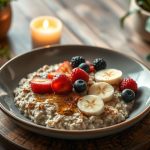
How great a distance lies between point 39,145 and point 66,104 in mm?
157

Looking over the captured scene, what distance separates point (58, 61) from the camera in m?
1.63

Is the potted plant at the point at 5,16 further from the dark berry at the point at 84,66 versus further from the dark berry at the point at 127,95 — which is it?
the dark berry at the point at 127,95

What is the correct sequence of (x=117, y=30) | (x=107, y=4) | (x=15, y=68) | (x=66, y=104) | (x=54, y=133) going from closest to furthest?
(x=54, y=133), (x=66, y=104), (x=15, y=68), (x=117, y=30), (x=107, y=4)

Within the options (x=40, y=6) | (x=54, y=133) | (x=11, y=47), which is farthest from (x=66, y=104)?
(x=40, y=6)

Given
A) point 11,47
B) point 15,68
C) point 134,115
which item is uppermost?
point 134,115

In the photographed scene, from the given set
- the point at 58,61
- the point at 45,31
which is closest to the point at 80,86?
the point at 58,61

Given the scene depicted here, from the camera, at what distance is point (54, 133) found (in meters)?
1.21

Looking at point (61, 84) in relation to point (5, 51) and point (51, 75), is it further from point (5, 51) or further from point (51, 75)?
point (5, 51)

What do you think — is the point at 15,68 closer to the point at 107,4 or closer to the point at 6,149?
the point at 6,149

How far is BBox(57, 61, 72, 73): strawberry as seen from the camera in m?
1.50

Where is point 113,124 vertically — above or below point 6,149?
above

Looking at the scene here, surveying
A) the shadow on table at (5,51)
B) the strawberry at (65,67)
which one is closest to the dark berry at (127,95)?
the strawberry at (65,67)

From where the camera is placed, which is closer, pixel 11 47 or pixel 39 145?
pixel 39 145

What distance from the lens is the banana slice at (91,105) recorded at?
4.23 ft
